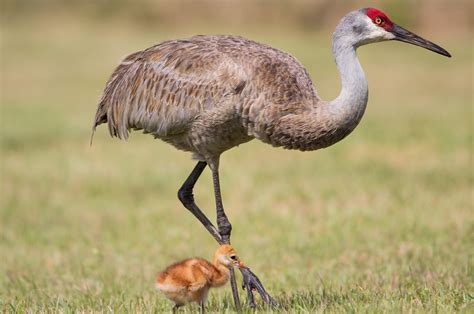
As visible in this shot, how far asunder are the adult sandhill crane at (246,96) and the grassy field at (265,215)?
42.9 inches

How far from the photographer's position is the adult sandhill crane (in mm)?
5855

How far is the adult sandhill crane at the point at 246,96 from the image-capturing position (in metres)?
5.86

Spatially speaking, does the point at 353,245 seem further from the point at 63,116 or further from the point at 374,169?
the point at 63,116

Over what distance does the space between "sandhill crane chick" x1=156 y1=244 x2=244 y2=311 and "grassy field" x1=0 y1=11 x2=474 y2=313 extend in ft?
0.71

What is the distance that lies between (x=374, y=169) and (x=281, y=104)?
5732mm

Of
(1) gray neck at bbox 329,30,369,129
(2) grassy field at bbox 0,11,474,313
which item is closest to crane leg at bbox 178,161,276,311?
(2) grassy field at bbox 0,11,474,313

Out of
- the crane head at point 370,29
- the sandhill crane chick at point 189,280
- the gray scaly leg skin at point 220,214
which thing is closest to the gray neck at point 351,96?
the crane head at point 370,29

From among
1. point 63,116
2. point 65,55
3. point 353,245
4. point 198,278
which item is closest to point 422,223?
point 353,245

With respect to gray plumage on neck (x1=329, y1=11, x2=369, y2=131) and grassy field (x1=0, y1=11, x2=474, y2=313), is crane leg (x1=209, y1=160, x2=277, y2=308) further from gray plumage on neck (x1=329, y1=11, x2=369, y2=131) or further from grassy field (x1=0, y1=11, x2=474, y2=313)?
gray plumage on neck (x1=329, y1=11, x2=369, y2=131)

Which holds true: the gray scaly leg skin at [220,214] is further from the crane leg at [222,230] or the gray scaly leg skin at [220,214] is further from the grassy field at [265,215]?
the grassy field at [265,215]

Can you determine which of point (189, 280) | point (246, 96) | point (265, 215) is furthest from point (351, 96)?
point (265, 215)

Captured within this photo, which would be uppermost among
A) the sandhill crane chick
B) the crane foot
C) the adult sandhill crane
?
the adult sandhill crane

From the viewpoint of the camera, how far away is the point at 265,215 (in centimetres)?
952

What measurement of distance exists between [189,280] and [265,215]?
4182 mm
